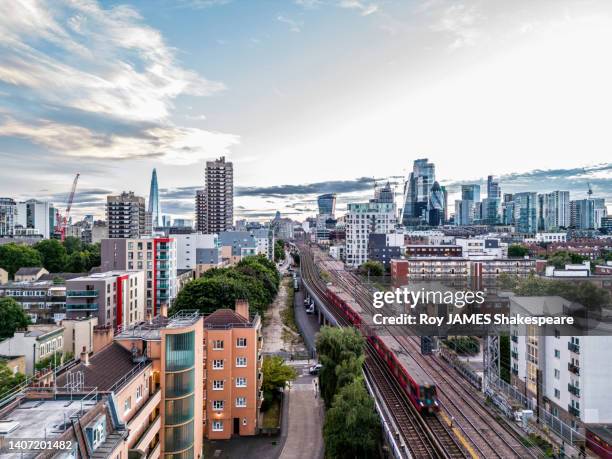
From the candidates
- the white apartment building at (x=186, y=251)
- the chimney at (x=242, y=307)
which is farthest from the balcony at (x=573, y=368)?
the white apartment building at (x=186, y=251)

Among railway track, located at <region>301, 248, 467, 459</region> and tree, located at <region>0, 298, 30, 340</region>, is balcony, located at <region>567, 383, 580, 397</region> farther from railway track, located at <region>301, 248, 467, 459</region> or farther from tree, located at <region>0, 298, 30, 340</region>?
tree, located at <region>0, 298, 30, 340</region>

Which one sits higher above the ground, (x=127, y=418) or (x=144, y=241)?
(x=144, y=241)

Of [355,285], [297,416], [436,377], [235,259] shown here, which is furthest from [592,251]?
[297,416]

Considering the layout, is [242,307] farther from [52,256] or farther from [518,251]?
[518,251]

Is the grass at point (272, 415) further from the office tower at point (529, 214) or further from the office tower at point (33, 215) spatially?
the office tower at point (529, 214)

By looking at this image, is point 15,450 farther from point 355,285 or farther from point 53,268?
point 53,268
